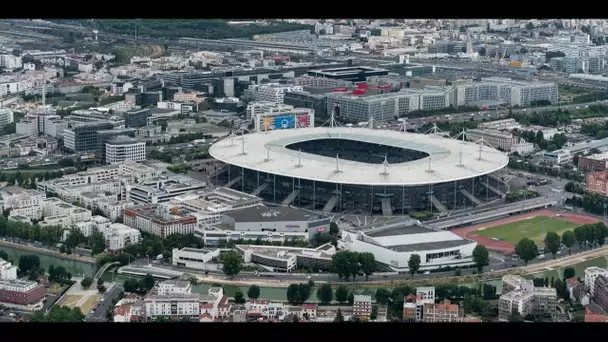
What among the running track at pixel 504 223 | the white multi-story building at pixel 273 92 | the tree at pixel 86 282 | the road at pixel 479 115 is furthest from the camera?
the white multi-story building at pixel 273 92

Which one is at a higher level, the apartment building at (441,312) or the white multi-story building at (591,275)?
the white multi-story building at (591,275)

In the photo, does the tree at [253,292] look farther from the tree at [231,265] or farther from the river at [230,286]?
the tree at [231,265]

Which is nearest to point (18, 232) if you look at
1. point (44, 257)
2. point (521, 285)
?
point (44, 257)

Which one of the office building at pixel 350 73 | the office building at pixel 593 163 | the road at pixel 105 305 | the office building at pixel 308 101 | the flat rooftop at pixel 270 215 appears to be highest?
the office building at pixel 350 73

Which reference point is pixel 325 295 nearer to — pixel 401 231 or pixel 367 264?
pixel 367 264

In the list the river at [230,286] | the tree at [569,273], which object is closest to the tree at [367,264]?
the river at [230,286]
